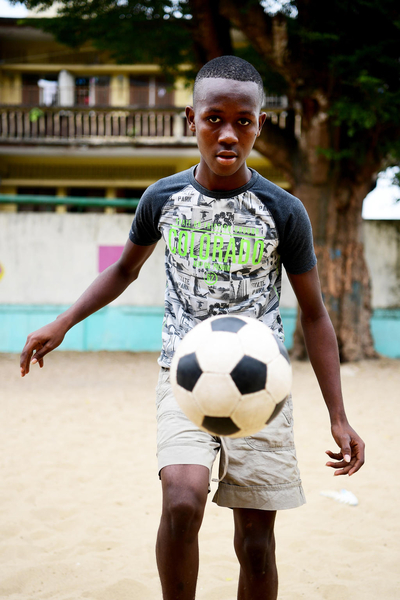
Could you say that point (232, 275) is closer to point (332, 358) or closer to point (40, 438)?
point (332, 358)

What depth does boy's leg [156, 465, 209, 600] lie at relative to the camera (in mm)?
1738

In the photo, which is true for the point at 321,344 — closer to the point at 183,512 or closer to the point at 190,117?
the point at 183,512

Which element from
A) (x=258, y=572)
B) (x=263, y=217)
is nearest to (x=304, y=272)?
(x=263, y=217)

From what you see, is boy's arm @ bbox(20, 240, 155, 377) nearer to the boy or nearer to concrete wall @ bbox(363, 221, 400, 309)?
the boy

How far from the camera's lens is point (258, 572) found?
200 centimetres

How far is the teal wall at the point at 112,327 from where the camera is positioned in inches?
369

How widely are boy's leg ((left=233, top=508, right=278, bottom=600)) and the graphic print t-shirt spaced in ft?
2.04

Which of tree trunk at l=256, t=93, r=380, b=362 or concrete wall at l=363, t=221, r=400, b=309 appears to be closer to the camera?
tree trunk at l=256, t=93, r=380, b=362

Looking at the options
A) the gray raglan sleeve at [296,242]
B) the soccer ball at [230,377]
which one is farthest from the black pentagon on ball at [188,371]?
the gray raglan sleeve at [296,242]

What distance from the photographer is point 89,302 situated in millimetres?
2285

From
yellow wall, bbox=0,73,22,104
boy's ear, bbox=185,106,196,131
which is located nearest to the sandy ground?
boy's ear, bbox=185,106,196,131

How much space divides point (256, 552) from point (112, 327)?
302 inches

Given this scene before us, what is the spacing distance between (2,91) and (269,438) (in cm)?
1928

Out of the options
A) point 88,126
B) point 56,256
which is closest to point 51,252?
point 56,256
